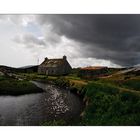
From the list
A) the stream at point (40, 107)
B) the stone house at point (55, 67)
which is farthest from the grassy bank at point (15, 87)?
the stone house at point (55, 67)

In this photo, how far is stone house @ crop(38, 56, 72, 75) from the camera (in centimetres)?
508

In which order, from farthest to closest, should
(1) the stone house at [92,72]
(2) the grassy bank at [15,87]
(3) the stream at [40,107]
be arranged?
(1) the stone house at [92,72], (2) the grassy bank at [15,87], (3) the stream at [40,107]

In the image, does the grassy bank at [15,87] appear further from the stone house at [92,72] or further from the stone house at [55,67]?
the stone house at [92,72]

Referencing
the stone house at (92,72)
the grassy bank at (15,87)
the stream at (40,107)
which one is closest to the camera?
the stream at (40,107)

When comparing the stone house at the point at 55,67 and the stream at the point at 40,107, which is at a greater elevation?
the stone house at the point at 55,67

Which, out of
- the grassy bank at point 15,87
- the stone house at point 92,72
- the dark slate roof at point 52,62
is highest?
the dark slate roof at point 52,62

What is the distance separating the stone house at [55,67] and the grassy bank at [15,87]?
305 mm

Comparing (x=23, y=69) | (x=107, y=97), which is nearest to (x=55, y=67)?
(x=23, y=69)

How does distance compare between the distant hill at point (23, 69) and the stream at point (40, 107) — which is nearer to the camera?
the stream at point (40, 107)

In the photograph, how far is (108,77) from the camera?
5.19m

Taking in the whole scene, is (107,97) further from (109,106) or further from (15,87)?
(15,87)

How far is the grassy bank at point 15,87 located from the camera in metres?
5.03
